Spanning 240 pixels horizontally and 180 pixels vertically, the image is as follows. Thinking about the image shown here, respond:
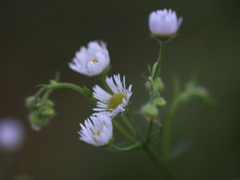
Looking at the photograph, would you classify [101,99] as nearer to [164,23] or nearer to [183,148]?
[164,23]

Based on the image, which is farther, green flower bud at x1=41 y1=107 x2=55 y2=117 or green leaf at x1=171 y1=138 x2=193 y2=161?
green leaf at x1=171 y1=138 x2=193 y2=161

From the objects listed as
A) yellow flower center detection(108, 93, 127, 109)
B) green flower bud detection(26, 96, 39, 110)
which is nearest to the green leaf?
yellow flower center detection(108, 93, 127, 109)

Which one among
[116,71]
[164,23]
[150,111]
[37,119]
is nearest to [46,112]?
[37,119]

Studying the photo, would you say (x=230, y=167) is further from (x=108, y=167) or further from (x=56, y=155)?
(x=56, y=155)

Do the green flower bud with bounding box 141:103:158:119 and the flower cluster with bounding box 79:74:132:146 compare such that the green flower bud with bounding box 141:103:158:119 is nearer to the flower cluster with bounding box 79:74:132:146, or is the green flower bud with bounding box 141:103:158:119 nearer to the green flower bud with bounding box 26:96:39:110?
the flower cluster with bounding box 79:74:132:146

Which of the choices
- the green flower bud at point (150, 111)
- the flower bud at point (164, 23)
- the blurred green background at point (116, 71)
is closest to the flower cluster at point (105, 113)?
the green flower bud at point (150, 111)

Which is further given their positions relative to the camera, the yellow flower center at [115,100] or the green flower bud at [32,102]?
the green flower bud at [32,102]

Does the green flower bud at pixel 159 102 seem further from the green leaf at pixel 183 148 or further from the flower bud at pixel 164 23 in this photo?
the green leaf at pixel 183 148
